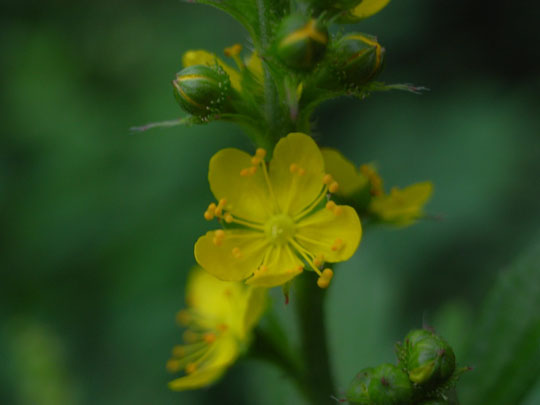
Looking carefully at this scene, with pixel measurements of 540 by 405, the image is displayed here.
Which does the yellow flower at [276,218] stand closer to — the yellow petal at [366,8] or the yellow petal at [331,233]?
the yellow petal at [331,233]

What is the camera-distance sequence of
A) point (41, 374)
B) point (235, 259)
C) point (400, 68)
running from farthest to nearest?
point (400, 68), point (41, 374), point (235, 259)

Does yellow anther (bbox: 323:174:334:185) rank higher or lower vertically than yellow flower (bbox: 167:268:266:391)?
higher

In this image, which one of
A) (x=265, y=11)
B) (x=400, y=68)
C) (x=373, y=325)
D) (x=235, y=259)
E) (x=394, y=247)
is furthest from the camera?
(x=400, y=68)

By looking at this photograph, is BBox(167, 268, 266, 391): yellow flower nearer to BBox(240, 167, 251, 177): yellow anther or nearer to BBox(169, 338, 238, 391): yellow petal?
BBox(169, 338, 238, 391): yellow petal

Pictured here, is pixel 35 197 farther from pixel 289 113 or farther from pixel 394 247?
pixel 289 113

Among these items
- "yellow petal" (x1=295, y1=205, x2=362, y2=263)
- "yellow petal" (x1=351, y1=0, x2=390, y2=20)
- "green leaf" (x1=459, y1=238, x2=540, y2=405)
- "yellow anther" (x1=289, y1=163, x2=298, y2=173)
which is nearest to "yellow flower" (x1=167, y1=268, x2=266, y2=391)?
"yellow petal" (x1=295, y1=205, x2=362, y2=263)

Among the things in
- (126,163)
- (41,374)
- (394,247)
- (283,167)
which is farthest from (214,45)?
(283,167)

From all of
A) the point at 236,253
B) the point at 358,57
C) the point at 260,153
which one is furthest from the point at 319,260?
the point at 358,57
